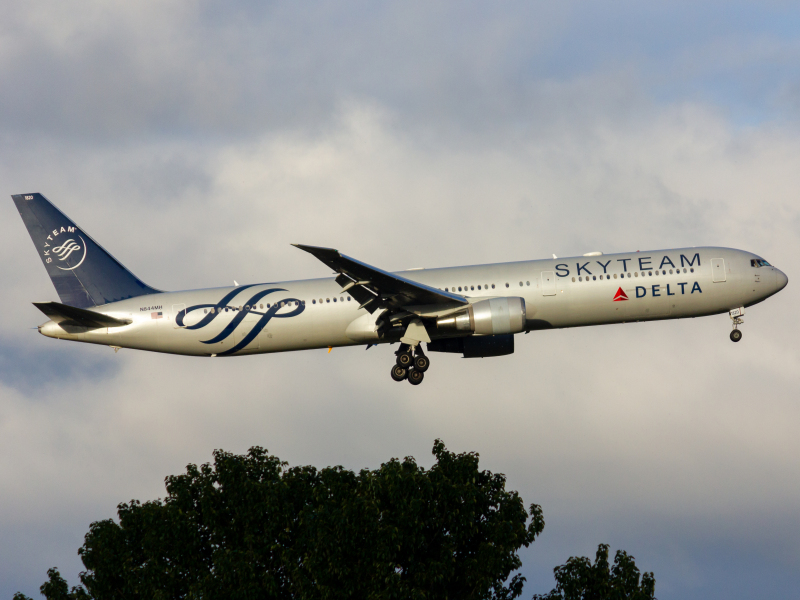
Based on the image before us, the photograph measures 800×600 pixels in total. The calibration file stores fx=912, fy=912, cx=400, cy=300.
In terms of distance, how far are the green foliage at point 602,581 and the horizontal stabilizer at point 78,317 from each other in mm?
23096

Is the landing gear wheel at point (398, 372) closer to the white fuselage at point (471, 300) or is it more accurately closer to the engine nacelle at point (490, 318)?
the white fuselage at point (471, 300)

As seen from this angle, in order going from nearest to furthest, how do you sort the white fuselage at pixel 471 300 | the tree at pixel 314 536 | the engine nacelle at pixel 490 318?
the tree at pixel 314 536
the engine nacelle at pixel 490 318
the white fuselage at pixel 471 300

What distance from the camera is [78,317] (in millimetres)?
40406

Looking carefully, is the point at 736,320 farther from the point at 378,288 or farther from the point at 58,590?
the point at 58,590

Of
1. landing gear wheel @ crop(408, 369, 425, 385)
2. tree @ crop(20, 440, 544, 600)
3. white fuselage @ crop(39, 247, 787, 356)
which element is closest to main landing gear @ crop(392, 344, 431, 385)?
landing gear wheel @ crop(408, 369, 425, 385)

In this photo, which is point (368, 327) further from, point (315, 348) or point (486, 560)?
point (486, 560)

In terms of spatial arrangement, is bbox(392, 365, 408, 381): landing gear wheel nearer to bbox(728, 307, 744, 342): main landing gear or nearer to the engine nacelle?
the engine nacelle

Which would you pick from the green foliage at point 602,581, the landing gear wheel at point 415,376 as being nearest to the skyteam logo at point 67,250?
the landing gear wheel at point 415,376

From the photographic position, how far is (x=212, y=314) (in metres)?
41.2

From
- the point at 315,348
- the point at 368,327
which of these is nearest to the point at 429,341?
the point at 368,327

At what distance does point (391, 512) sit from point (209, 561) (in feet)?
25.3

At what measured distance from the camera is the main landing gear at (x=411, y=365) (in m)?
41.2

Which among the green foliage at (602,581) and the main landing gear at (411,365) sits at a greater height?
the main landing gear at (411,365)

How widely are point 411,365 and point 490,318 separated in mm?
5026
